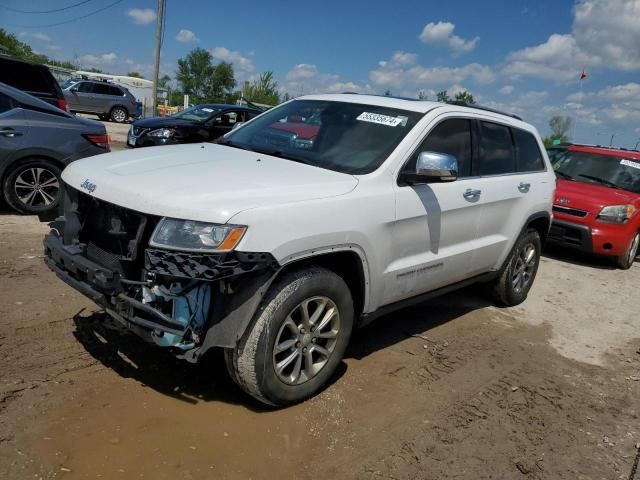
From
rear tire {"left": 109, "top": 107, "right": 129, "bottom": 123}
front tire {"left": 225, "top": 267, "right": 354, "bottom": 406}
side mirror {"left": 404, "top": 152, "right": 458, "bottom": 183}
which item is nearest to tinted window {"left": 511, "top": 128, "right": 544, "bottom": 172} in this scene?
side mirror {"left": 404, "top": 152, "right": 458, "bottom": 183}

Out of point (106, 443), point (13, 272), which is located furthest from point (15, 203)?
point (106, 443)

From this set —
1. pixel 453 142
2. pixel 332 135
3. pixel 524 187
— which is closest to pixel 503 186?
pixel 524 187

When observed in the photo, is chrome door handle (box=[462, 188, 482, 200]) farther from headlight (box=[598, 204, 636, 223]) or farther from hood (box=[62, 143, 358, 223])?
headlight (box=[598, 204, 636, 223])

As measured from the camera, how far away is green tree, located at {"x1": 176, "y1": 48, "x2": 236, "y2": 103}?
254 ft

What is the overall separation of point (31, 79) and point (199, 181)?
8325 millimetres

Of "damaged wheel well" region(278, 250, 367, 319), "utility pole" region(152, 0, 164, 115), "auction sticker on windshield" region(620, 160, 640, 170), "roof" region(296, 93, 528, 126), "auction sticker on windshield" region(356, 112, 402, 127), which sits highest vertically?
"utility pole" region(152, 0, 164, 115)

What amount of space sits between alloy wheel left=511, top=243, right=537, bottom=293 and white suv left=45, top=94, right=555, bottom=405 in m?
0.96

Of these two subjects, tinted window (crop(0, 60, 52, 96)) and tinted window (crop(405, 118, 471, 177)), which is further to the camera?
tinted window (crop(0, 60, 52, 96))

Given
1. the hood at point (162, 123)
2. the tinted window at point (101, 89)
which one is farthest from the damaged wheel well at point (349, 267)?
the tinted window at point (101, 89)

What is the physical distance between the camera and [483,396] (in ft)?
12.4

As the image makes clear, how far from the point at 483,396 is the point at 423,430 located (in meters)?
0.73

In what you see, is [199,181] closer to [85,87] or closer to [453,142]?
[453,142]

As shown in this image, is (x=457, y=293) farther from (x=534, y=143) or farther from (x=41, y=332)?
(x=41, y=332)

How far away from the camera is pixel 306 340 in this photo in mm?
3209
